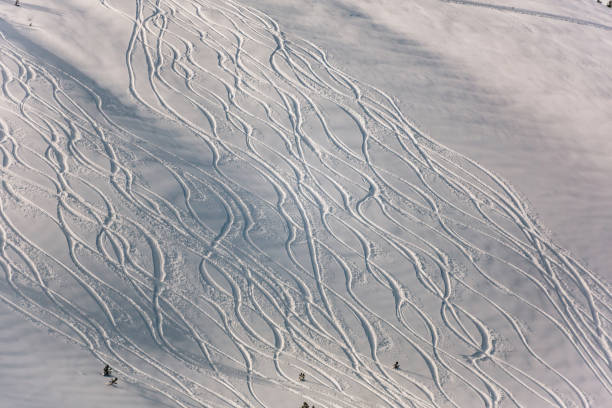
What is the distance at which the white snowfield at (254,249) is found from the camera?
645cm

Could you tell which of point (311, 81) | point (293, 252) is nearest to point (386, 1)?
point (311, 81)

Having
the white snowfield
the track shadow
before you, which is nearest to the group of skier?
the white snowfield

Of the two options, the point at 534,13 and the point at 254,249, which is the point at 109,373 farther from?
the point at 534,13

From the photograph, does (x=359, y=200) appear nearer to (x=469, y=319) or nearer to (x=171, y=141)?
(x=469, y=319)

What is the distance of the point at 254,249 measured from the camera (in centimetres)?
759

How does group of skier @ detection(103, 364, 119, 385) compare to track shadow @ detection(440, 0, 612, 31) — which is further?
track shadow @ detection(440, 0, 612, 31)

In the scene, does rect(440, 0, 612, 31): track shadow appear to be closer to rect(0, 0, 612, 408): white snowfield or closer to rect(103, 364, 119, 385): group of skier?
rect(0, 0, 612, 408): white snowfield

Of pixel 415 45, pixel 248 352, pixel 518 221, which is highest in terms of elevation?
pixel 415 45

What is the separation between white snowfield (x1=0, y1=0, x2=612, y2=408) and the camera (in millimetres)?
6449

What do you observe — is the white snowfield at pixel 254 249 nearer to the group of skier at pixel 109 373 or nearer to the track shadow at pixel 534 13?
the group of skier at pixel 109 373

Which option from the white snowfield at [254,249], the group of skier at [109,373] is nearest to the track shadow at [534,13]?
the white snowfield at [254,249]

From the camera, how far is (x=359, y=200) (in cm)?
837

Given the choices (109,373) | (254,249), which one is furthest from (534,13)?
(109,373)

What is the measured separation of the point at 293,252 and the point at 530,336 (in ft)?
10.9
